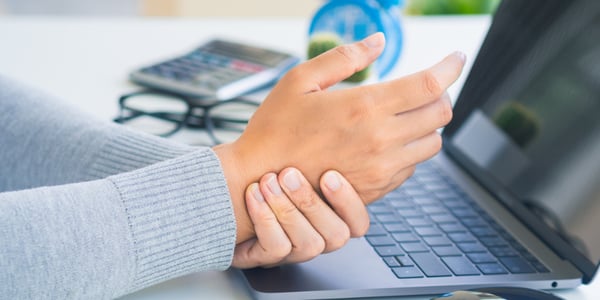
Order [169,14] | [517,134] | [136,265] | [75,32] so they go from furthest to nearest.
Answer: [169,14] → [75,32] → [517,134] → [136,265]


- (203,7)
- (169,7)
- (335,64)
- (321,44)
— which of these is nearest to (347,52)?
(335,64)

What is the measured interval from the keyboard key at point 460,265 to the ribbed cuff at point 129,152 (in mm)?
229

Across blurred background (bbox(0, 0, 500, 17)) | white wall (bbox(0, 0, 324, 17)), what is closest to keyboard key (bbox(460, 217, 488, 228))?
blurred background (bbox(0, 0, 500, 17))

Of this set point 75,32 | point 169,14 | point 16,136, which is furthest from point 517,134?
point 169,14

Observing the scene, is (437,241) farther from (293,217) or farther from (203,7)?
(203,7)

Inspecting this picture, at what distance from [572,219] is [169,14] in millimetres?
2605

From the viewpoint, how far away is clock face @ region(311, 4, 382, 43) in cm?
107

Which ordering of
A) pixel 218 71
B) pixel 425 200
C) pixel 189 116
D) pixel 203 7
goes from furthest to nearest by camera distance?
pixel 203 7
pixel 218 71
pixel 189 116
pixel 425 200

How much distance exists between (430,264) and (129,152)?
0.27 meters

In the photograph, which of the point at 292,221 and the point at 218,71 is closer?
the point at 292,221

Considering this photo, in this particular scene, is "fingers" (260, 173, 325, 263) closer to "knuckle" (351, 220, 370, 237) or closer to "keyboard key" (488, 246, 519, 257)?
"knuckle" (351, 220, 370, 237)

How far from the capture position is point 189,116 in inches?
36.6

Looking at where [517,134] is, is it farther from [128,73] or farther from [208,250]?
[128,73]

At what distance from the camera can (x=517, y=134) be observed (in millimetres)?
786
